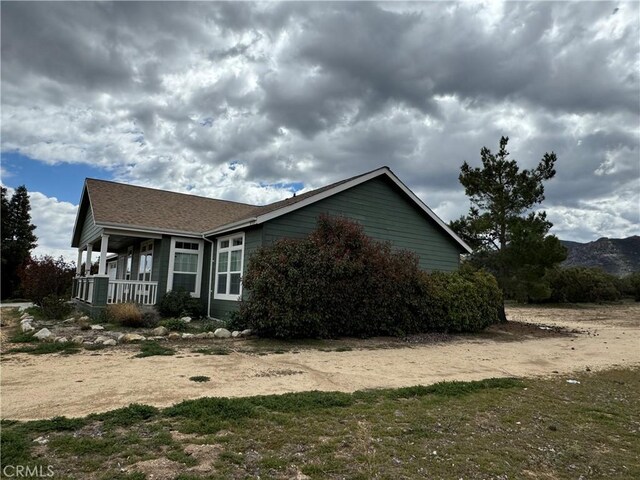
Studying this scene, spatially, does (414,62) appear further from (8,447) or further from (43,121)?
(8,447)

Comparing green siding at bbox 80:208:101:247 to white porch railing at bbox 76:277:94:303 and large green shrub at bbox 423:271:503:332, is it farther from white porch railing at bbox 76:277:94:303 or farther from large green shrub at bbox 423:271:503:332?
large green shrub at bbox 423:271:503:332

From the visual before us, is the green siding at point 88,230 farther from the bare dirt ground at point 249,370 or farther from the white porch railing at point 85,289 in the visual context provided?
the bare dirt ground at point 249,370

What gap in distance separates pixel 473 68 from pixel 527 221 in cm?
2178

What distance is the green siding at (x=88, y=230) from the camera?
17284 mm

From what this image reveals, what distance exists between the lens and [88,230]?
19266 millimetres

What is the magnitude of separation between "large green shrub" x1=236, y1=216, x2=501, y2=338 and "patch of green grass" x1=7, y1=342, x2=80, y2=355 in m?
3.85

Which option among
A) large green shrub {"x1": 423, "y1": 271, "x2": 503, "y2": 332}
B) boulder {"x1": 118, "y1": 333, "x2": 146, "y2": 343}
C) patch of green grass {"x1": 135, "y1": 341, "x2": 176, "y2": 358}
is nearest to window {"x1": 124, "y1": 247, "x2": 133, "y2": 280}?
boulder {"x1": 118, "y1": 333, "x2": 146, "y2": 343}

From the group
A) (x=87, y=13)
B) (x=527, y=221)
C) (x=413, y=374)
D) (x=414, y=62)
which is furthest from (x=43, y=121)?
(x=527, y=221)

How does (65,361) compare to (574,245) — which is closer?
(65,361)

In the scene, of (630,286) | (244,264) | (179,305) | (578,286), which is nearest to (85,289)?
(179,305)

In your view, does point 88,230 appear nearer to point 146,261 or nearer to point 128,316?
point 146,261

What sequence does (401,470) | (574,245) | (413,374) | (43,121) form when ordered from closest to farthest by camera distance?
(401,470) → (413,374) → (43,121) → (574,245)

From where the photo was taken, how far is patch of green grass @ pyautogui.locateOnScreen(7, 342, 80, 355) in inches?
314

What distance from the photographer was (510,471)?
3381 millimetres
